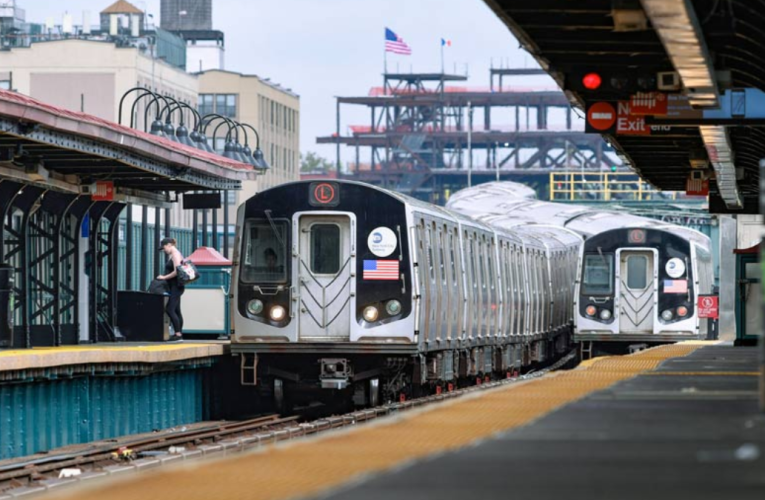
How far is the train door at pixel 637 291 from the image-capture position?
37.5 m

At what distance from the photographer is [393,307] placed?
2472 centimetres

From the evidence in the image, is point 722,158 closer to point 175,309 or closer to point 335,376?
point 335,376

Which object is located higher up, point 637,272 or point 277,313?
point 637,272

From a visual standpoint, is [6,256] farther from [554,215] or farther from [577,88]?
[554,215]

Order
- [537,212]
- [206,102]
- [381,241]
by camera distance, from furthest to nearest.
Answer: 1. [206,102]
2. [537,212]
3. [381,241]

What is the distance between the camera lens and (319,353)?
25109 millimetres

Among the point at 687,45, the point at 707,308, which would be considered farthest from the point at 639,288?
the point at 687,45

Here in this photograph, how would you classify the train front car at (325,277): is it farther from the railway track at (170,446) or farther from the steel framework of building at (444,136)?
the steel framework of building at (444,136)

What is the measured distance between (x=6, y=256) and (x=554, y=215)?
4222 cm

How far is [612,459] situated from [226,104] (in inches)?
4403

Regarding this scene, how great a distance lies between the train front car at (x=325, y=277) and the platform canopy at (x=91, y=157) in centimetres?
195

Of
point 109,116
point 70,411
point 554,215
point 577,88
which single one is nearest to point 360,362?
point 70,411

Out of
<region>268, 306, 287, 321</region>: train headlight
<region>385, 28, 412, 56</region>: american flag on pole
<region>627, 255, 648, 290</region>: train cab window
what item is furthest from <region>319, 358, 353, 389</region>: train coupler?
<region>385, 28, 412, 56</region>: american flag on pole

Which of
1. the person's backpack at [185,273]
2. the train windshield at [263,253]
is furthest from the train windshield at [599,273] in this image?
the train windshield at [263,253]
